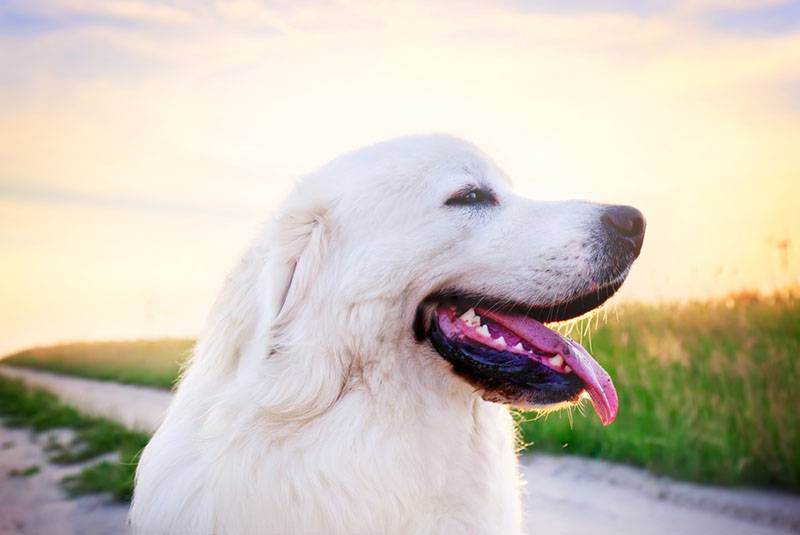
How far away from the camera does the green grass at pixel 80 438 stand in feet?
15.8

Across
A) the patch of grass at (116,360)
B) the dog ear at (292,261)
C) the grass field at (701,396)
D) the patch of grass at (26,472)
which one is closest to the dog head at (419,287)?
the dog ear at (292,261)

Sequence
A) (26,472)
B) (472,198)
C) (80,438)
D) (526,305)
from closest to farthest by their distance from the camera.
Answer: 1. (526,305)
2. (472,198)
3. (26,472)
4. (80,438)

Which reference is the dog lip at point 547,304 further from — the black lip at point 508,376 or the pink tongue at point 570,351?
the black lip at point 508,376

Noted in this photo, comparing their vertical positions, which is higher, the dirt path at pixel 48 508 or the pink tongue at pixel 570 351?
the pink tongue at pixel 570 351

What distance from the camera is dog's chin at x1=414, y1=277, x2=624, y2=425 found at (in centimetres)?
286

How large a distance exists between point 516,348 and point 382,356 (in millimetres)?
502

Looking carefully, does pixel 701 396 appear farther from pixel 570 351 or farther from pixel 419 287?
pixel 419 287

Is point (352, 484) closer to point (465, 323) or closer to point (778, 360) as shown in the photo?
point (465, 323)

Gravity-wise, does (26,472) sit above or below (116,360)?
above

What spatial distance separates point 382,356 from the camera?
9.27ft

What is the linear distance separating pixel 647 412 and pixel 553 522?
1392 mm

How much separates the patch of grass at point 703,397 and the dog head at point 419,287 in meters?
1.52

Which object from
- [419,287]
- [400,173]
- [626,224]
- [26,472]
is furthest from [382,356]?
[26,472]

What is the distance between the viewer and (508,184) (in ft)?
10.6
